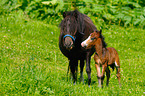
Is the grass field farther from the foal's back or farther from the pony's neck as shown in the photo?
the pony's neck

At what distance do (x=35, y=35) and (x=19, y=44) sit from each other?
8.12ft

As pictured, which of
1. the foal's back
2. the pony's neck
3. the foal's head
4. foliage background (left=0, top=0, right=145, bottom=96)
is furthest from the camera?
the foal's back

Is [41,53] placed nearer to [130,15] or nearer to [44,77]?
[44,77]

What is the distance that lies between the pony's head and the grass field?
1110mm

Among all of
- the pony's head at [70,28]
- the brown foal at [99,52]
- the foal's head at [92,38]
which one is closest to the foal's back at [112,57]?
the brown foal at [99,52]

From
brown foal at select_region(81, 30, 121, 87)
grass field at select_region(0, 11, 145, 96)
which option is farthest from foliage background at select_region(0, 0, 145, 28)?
brown foal at select_region(81, 30, 121, 87)

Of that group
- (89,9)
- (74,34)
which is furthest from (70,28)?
(89,9)

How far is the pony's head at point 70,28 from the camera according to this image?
6.56m

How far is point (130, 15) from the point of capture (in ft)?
60.2

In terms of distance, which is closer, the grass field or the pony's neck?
the grass field

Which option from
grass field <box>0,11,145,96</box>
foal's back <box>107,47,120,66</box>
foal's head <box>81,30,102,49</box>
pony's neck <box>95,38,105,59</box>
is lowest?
grass field <box>0,11,145,96</box>

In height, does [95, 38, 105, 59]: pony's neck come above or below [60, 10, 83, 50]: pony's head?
below

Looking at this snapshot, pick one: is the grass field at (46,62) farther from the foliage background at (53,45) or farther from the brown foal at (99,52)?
the brown foal at (99,52)

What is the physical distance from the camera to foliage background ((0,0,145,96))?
19.7 ft
